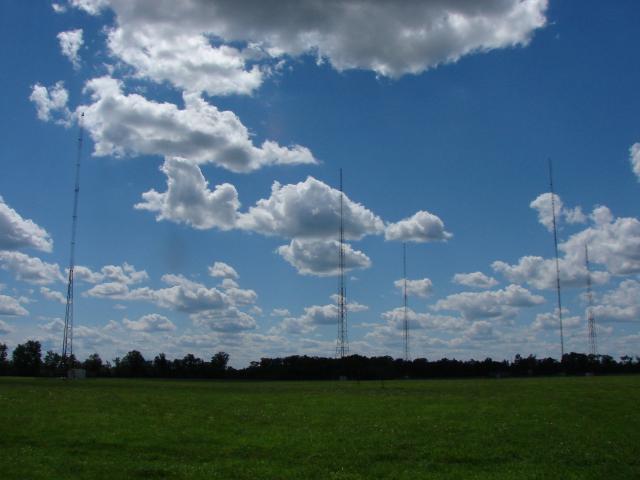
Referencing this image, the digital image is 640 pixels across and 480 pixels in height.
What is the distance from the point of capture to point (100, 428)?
29.7 m

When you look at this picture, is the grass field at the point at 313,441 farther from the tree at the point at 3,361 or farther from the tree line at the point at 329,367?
the tree at the point at 3,361

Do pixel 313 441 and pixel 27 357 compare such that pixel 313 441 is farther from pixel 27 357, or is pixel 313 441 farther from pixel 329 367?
pixel 27 357

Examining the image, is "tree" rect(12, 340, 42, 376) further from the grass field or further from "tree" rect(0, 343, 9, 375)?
the grass field

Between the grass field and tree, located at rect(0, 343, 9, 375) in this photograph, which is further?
tree, located at rect(0, 343, 9, 375)

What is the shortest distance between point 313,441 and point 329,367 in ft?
399

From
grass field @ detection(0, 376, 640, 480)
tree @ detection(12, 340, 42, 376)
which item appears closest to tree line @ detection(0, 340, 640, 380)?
tree @ detection(12, 340, 42, 376)

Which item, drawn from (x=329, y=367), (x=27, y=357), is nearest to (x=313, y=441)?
(x=329, y=367)

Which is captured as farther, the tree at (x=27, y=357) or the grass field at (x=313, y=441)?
the tree at (x=27, y=357)

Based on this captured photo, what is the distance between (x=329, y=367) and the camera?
148125 mm

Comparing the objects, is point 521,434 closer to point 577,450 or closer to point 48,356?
point 577,450

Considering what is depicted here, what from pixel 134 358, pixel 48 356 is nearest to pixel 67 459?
pixel 134 358

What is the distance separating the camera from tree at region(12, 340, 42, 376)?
161 m

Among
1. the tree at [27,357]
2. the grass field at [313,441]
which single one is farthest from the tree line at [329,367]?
the grass field at [313,441]

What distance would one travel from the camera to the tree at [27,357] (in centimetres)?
16112
